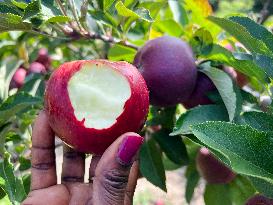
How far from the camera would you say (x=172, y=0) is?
1.11m

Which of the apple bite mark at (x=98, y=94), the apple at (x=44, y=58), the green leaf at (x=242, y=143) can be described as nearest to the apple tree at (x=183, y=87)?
the green leaf at (x=242, y=143)

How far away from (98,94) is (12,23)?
0.66 ft

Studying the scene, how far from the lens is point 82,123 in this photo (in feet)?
2.29

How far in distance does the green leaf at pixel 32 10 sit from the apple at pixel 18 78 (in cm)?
68

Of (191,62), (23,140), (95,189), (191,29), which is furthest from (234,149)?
(23,140)

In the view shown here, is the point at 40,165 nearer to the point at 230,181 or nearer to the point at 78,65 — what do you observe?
the point at 78,65

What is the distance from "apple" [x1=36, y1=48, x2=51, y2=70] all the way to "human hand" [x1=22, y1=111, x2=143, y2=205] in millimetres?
745

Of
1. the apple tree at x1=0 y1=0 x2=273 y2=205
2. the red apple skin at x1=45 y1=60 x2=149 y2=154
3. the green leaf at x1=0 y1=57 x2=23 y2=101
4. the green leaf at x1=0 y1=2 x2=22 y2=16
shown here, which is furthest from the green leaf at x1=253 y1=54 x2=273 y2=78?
the green leaf at x1=0 y1=57 x2=23 y2=101

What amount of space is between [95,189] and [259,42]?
1.14ft

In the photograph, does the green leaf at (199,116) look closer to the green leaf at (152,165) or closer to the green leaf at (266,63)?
the green leaf at (266,63)

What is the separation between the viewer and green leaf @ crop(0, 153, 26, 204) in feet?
2.73

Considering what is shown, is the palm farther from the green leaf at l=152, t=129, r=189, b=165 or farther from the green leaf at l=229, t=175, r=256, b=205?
the green leaf at l=229, t=175, r=256, b=205

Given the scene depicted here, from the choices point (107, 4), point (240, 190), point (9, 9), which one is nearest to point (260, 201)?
point (240, 190)

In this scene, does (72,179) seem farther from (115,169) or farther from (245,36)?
(245,36)
